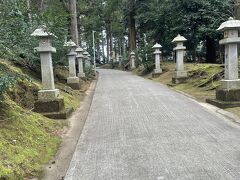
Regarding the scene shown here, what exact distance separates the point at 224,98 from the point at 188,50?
1503 centimetres

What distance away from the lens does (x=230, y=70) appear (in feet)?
30.8

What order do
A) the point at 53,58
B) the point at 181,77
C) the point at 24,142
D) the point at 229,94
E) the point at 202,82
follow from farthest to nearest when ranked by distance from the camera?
the point at 181,77 → the point at 202,82 → the point at 53,58 → the point at 229,94 → the point at 24,142

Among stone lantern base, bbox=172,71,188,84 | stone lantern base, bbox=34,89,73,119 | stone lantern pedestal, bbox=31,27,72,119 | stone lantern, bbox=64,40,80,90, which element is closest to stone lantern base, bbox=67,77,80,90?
stone lantern, bbox=64,40,80,90

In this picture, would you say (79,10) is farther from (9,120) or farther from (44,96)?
(9,120)

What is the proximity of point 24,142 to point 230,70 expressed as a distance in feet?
20.0

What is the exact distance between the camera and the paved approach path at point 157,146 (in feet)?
14.8

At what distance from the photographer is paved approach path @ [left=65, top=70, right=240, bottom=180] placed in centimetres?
450

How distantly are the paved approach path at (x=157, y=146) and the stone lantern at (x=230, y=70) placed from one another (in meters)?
0.69

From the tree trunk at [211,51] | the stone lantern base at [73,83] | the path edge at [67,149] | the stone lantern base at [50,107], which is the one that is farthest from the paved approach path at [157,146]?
the tree trunk at [211,51]

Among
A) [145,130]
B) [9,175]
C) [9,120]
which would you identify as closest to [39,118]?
[9,120]

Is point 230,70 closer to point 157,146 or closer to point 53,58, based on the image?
point 157,146

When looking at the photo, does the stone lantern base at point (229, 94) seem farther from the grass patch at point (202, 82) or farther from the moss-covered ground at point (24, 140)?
the moss-covered ground at point (24, 140)

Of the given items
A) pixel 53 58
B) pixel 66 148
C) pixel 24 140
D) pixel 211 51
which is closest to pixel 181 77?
pixel 53 58

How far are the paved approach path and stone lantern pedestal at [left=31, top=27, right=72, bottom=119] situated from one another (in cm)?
77
